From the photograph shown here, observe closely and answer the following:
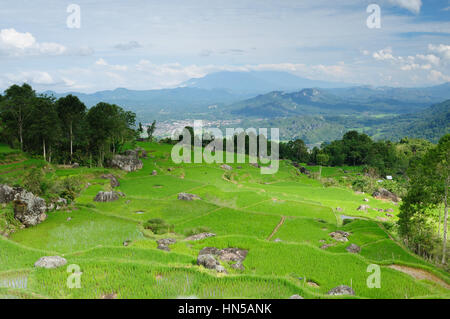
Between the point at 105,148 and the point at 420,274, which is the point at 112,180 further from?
the point at 420,274

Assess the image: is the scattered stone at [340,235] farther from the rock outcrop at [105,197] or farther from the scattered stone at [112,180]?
the scattered stone at [112,180]

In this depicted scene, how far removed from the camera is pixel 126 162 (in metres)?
64.9

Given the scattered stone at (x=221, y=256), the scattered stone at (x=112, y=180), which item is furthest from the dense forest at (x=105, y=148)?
the scattered stone at (x=221, y=256)

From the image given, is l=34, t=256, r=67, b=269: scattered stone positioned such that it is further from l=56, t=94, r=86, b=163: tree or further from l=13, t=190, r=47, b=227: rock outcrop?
l=56, t=94, r=86, b=163: tree

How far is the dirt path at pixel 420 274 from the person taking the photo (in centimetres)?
1936

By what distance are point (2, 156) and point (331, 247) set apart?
5047 cm

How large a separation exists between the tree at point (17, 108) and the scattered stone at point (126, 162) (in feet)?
55.8

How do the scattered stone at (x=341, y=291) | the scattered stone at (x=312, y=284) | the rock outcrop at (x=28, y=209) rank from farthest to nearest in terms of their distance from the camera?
the rock outcrop at (x=28, y=209) → the scattered stone at (x=312, y=284) → the scattered stone at (x=341, y=291)

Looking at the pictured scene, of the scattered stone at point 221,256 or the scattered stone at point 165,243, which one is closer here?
the scattered stone at point 221,256

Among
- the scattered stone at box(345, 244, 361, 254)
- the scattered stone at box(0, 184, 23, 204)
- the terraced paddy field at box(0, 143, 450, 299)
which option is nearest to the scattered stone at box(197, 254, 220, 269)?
the terraced paddy field at box(0, 143, 450, 299)

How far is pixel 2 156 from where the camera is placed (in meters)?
47.0

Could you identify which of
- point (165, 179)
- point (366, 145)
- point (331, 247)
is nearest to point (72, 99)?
point (165, 179)

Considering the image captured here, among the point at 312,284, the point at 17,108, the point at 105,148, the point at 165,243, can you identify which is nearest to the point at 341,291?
the point at 312,284
